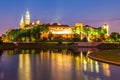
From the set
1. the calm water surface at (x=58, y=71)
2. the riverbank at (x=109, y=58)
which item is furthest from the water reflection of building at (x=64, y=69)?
the riverbank at (x=109, y=58)

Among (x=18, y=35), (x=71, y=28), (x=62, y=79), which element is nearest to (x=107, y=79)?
(x=62, y=79)

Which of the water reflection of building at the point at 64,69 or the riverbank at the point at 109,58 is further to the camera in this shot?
the riverbank at the point at 109,58

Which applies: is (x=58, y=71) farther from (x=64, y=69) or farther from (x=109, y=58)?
(x=109, y=58)

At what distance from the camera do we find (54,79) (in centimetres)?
1692

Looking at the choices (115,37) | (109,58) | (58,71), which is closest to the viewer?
(58,71)

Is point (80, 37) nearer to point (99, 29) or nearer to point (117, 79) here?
point (99, 29)

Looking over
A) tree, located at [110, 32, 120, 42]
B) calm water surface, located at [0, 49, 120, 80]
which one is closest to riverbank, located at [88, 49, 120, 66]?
calm water surface, located at [0, 49, 120, 80]

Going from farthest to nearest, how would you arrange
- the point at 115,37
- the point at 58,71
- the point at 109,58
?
the point at 115,37 → the point at 109,58 → the point at 58,71

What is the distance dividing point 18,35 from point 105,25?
218ft

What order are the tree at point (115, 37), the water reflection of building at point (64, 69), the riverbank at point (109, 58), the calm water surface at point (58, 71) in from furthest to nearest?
the tree at point (115, 37)
the riverbank at point (109, 58)
the water reflection of building at point (64, 69)
the calm water surface at point (58, 71)

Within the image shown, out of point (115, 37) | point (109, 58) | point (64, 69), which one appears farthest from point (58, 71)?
point (115, 37)

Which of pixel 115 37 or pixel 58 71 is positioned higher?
pixel 58 71

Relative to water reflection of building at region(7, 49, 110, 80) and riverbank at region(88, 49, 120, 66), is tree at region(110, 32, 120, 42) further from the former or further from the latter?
water reflection of building at region(7, 49, 110, 80)

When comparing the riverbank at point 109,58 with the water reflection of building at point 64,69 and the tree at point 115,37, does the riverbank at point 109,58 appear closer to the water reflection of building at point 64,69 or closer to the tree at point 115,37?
the water reflection of building at point 64,69
